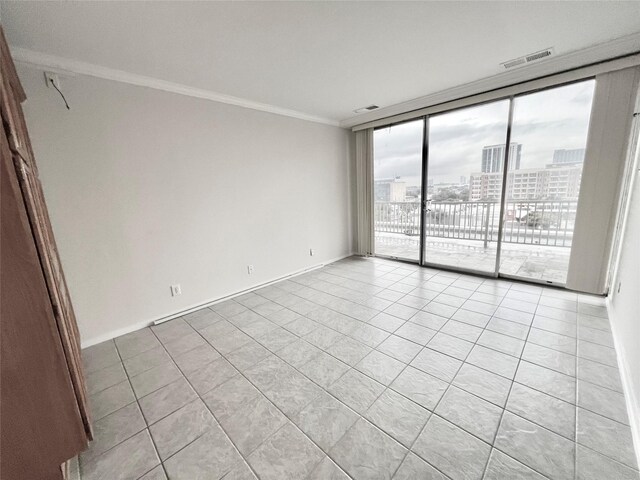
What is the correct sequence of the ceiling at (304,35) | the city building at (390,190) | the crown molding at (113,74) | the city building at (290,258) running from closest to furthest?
the city building at (290,258), the ceiling at (304,35), the crown molding at (113,74), the city building at (390,190)

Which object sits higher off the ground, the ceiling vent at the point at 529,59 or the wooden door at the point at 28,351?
the ceiling vent at the point at 529,59

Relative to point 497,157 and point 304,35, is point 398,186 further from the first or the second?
point 304,35

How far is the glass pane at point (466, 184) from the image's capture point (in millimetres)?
3453

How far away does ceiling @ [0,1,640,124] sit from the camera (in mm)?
1585

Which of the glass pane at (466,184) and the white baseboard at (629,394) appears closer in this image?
the white baseboard at (629,394)

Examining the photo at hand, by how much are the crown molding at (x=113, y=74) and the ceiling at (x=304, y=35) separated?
5 centimetres

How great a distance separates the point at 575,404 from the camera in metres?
1.46

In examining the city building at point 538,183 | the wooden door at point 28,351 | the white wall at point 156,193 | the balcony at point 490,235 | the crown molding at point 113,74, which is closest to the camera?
the wooden door at point 28,351

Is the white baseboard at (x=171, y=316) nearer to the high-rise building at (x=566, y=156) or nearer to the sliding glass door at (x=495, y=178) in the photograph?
the sliding glass door at (x=495, y=178)

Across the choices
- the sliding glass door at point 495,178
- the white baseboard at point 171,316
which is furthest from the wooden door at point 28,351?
the sliding glass door at point 495,178

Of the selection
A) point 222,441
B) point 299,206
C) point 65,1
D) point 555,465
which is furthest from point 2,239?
point 299,206

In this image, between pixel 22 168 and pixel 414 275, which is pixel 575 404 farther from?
pixel 22 168

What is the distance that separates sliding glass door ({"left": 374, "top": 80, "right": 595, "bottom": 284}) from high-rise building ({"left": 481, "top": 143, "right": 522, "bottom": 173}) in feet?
0.05

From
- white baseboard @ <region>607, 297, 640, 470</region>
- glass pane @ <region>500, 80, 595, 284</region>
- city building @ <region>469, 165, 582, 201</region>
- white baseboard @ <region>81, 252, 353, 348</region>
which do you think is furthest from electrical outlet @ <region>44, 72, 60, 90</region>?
city building @ <region>469, 165, 582, 201</region>
